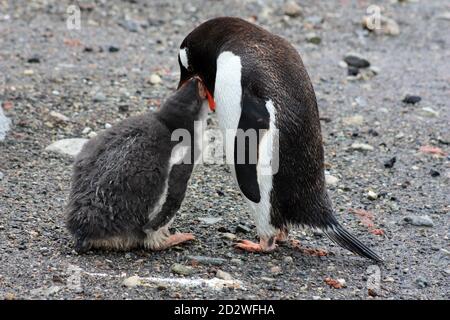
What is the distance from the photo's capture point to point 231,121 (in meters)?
Answer: 4.77

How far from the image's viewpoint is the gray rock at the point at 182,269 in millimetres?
4402

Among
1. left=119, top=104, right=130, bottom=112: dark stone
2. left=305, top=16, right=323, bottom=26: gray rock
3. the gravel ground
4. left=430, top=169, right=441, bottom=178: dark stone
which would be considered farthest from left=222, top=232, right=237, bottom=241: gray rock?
left=305, top=16, right=323, bottom=26: gray rock

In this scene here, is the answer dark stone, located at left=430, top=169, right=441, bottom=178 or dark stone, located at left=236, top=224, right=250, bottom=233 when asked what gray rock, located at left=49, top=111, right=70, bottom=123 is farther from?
dark stone, located at left=430, top=169, right=441, bottom=178

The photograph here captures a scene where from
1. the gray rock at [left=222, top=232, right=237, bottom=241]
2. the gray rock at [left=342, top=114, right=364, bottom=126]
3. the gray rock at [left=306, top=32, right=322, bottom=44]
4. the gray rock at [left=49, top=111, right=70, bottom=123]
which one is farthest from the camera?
the gray rock at [left=306, top=32, right=322, bottom=44]

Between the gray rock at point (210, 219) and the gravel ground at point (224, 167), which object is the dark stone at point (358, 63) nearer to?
the gravel ground at point (224, 167)

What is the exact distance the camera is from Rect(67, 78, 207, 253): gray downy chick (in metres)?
4.46

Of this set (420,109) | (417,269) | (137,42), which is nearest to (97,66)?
(137,42)

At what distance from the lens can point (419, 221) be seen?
216 inches

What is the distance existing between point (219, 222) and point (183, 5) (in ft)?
17.3

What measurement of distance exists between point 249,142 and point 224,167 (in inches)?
63.9

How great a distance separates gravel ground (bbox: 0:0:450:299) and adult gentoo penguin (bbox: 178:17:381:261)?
22cm

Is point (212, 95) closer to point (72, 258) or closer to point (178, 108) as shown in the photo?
point (178, 108)

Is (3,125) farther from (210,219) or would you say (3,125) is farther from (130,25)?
(130,25)
